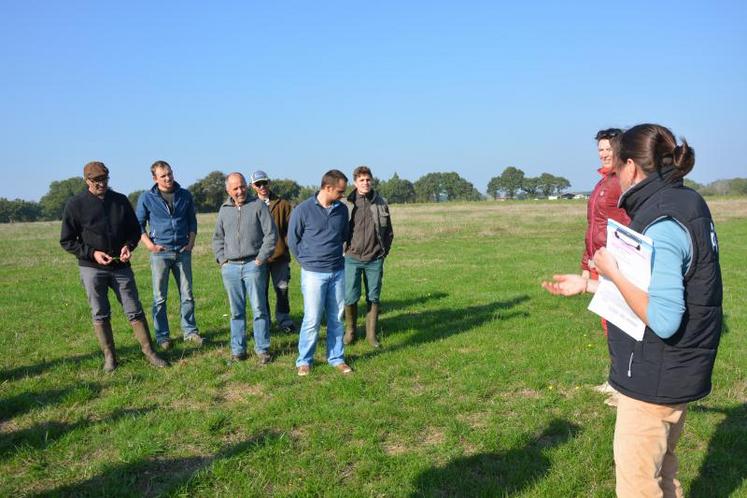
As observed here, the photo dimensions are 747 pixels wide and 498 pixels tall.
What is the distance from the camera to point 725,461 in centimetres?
422

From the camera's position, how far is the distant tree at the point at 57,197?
100 metres

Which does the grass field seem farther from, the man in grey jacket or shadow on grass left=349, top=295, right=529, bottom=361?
the man in grey jacket

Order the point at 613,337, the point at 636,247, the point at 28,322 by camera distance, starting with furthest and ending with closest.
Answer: the point at 28,322, the point at 613,337, the point at 636,247

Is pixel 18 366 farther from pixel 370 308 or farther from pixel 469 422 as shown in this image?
pixel 469 422

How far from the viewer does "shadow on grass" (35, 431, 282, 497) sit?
3961 millimetres

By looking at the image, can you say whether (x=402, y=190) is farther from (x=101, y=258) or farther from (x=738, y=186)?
(x=101, y=258)

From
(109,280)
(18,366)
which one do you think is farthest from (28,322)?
(109,280)

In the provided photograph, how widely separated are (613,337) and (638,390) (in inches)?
11.6

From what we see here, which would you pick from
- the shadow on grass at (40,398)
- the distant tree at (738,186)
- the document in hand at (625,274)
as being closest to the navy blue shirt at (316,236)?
the shadow on grass at (40,398)

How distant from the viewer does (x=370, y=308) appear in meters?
7.73

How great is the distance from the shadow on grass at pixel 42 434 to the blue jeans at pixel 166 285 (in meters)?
2.29

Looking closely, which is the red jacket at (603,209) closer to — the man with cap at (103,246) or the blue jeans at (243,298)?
the blue jeans at (243,298)

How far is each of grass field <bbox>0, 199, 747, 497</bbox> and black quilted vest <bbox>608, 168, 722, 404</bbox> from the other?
1689 millimetres

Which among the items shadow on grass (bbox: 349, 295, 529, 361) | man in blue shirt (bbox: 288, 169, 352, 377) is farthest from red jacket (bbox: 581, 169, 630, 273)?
shadow on grass (bbox: 349, 295, 529, 361)
